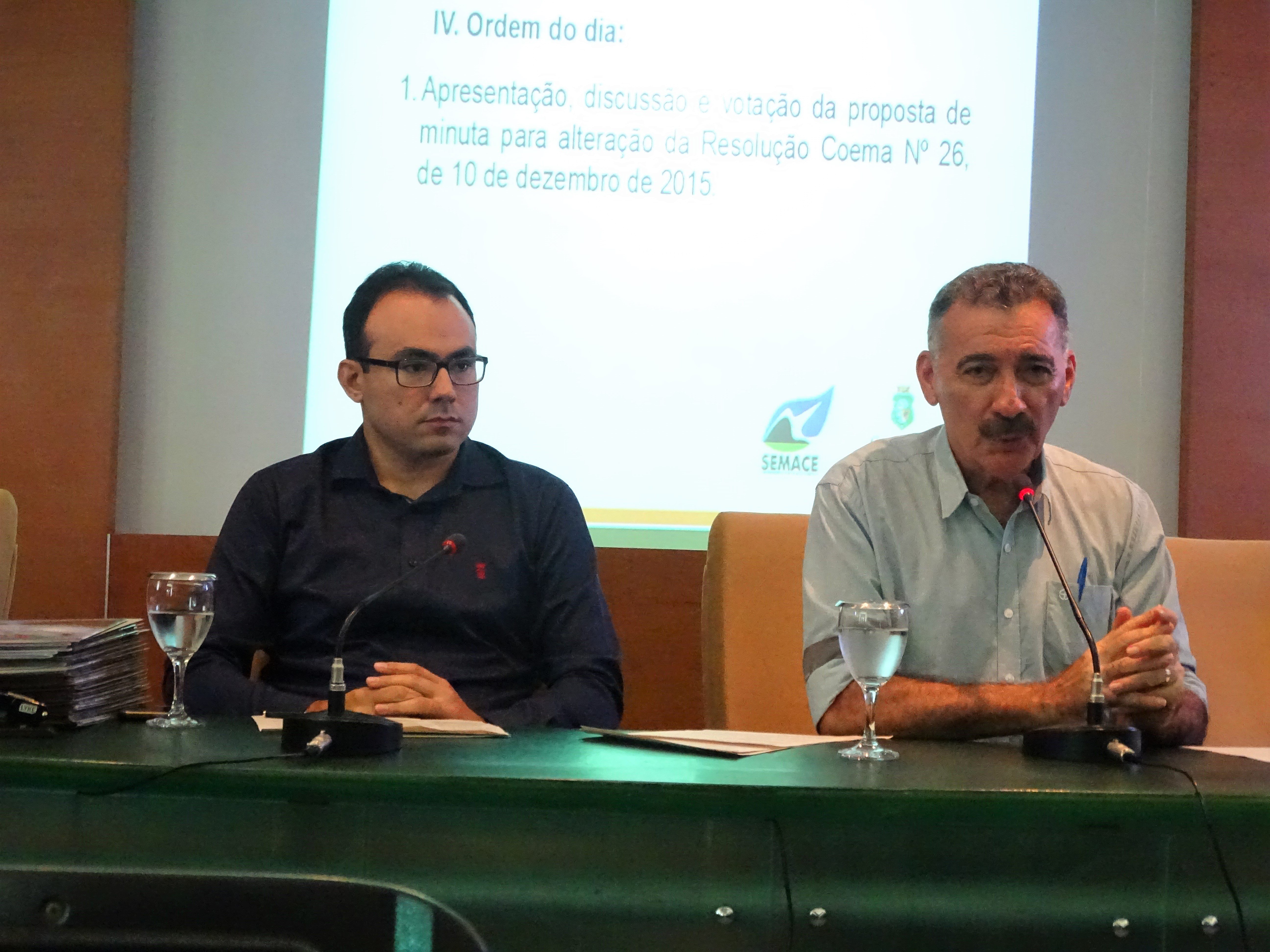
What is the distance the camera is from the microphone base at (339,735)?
51.3 inches

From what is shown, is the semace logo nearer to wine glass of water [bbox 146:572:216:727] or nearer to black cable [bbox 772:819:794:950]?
wine glass of water [bbox 146:572:216:727]

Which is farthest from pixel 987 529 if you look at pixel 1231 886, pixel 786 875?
pixel 786 875

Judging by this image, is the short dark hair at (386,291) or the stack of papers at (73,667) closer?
the stack of papers at (73,667)

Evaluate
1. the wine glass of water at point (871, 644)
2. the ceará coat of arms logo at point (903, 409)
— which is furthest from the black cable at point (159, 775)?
the ceará coat of arms logo at point (903, 409)

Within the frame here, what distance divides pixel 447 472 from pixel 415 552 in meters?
0.18

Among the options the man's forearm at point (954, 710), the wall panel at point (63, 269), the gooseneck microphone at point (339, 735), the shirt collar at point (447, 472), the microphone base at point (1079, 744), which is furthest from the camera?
the wall panel at point (63, 269)

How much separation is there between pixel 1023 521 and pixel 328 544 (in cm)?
115

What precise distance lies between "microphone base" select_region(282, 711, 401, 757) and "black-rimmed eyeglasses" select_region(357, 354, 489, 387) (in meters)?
0.96

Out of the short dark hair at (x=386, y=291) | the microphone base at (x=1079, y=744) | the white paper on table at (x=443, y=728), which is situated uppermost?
the short dark hair at (x=386, y=291)

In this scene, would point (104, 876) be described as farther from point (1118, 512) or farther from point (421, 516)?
point (1118, 512)

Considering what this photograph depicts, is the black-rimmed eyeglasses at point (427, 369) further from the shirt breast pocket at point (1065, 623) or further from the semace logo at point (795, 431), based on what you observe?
the semace logo at point (795, 431)

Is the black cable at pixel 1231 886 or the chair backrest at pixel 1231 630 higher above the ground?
the chair backrest at pixel 1231 630

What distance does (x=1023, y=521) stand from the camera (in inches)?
79.9

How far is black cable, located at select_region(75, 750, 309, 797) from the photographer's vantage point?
1182 mm
